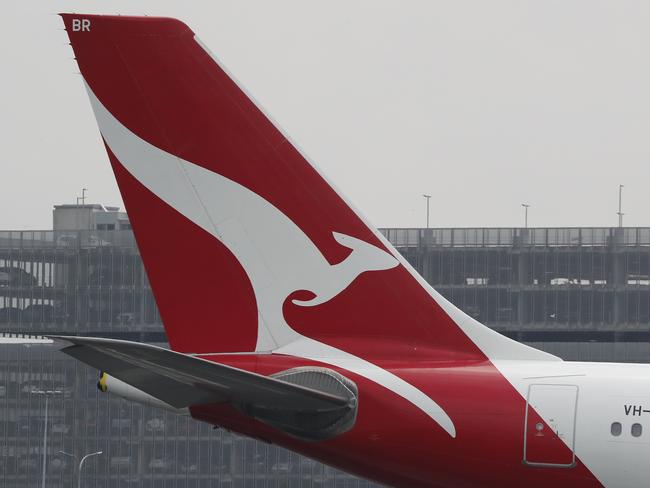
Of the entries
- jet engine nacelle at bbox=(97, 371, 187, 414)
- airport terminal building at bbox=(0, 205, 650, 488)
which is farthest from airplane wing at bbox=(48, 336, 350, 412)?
airport terminal building at bbox=(0, 205, 650, 488)

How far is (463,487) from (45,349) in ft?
284

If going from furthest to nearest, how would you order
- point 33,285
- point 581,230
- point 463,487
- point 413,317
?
point 33,285 → point 581,230 → point 413,317 → point 463,487

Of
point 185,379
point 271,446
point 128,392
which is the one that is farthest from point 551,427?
point 271,446

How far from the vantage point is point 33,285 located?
10644 cm

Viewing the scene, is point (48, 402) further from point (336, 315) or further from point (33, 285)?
point (336, 315)

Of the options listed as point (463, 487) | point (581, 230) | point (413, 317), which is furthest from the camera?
point (581, 230)

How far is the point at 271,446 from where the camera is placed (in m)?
96.8

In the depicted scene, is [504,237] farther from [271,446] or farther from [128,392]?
[128,392]

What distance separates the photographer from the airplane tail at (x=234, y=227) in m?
18.7

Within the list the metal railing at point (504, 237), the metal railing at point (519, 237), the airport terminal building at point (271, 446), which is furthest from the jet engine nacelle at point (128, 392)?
the metal railing at point (504, 237)

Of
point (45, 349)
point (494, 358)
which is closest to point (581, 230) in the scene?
point (45, 349)

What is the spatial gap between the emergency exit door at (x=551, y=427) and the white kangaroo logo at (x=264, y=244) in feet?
9.59

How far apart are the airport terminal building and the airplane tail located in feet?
261

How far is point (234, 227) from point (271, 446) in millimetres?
79398
